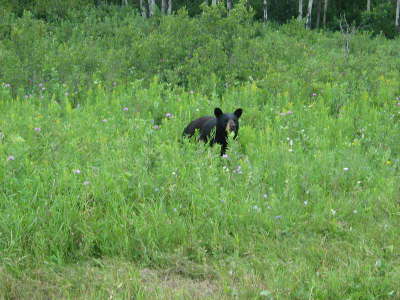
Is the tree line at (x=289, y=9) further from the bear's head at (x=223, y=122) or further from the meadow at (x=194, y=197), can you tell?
the bear's head at (x=223, y=122)

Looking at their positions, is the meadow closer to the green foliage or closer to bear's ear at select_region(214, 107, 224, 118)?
bear's ear at select_region(214, 107, 224, 118)

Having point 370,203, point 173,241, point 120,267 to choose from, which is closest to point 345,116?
point 370,203

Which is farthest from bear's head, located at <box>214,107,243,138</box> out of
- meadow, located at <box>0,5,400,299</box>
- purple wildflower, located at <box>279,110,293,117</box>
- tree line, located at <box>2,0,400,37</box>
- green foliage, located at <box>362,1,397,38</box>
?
green foliage, located at <box>362,1,397,38</box>

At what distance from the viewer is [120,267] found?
414cm

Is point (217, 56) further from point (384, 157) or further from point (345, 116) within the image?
point (384, 157)

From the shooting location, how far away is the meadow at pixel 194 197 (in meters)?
3.99

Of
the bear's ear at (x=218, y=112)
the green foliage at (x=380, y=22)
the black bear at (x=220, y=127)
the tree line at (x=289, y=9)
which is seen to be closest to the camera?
the black bear at (x=220, y=127)

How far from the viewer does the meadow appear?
13.1ft

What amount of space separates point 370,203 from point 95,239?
9.52 ft

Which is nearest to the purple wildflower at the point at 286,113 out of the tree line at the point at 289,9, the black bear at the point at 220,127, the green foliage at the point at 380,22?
the black bear at the point at 220,127


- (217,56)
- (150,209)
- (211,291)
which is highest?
(217,56)

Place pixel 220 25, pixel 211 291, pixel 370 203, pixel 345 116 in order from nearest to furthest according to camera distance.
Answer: pixel 211 291, pixel 370 203, pixel 345 116, pixel 220 25

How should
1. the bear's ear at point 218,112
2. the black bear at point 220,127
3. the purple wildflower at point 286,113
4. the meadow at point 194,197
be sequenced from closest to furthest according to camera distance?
the meadow at point 194,197
the black bear at point 220,127
the bear's ear at point 218,112
the purple wildflower at point 286,113

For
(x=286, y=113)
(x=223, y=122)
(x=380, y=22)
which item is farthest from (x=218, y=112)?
(x=380, y=22)
